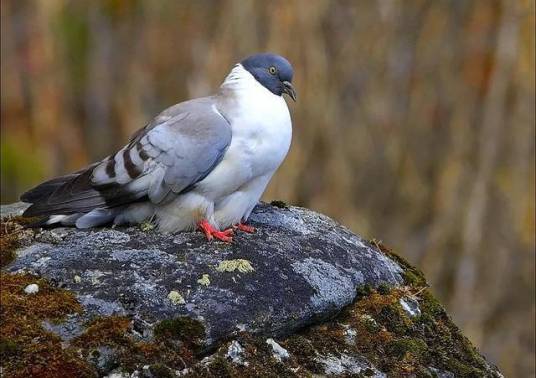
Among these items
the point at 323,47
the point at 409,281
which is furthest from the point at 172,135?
the point at 323,47

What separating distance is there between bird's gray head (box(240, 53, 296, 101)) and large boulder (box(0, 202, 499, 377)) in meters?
0.75

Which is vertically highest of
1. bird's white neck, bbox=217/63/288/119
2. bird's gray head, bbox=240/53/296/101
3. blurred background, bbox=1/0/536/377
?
bird's gray head, bbox=240/53/296/101

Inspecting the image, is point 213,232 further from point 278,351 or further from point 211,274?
point 278,351

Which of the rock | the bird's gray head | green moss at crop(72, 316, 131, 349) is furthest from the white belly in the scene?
green moss at crop(72, 316, 131, 349)

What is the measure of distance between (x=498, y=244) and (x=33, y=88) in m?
6.02

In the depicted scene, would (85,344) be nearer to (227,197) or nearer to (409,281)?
(227,197)

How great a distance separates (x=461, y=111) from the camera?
10.4 metres

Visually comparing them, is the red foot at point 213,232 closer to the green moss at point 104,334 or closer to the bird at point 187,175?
the bird at point 187,175

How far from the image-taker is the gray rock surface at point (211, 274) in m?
3.96

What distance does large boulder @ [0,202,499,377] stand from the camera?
3.77 meters

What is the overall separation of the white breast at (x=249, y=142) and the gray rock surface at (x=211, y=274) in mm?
266

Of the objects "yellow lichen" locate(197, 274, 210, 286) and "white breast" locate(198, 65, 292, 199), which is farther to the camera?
"white breast" locate(198, 65, 292, 199)

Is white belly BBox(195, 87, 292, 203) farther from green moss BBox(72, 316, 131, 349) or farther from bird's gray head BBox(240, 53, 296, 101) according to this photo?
green moss BBox(72, 316, 131, 349)

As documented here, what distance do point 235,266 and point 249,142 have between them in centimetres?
74
